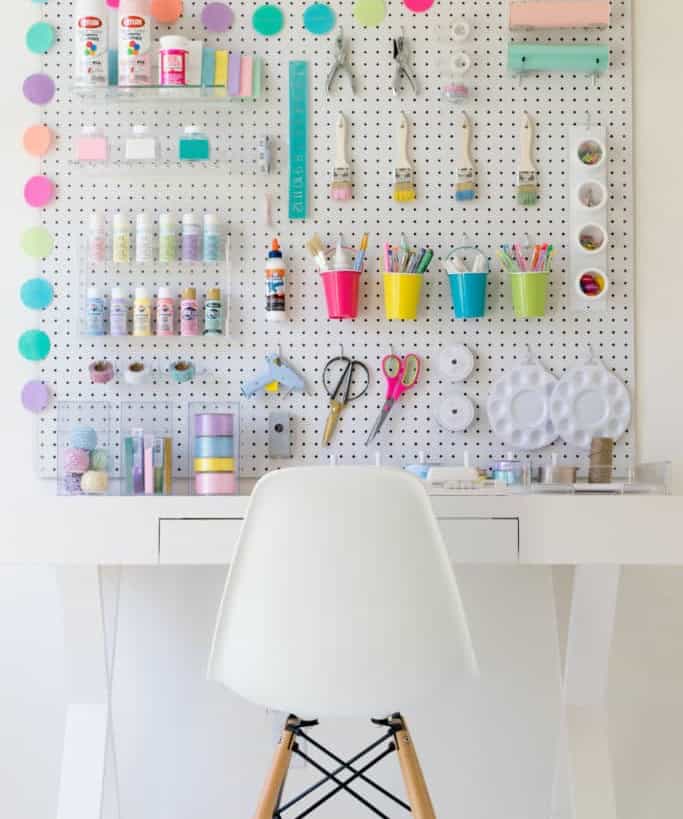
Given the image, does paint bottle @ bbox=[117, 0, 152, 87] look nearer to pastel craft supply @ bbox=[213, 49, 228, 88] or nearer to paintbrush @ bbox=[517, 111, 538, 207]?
pastel craft supply @ bbox=[213, 49, 228, 88]

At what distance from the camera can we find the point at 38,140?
2.49 m

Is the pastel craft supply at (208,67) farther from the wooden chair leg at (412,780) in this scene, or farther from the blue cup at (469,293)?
the wooden chair leg at (412,780)

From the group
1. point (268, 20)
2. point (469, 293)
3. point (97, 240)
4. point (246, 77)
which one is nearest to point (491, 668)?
point (469, 293)

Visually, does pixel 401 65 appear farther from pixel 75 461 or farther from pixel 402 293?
pixel 75 461

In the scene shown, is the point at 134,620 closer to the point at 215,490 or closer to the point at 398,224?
the point at 215,490

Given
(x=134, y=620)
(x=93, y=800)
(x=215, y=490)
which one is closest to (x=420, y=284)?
(x=215, y=490)

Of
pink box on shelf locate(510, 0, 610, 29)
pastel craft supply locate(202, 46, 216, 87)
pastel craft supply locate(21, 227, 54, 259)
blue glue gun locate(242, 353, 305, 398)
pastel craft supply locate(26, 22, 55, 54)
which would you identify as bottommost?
blue glue gun locate(242, 353, 305, 398)

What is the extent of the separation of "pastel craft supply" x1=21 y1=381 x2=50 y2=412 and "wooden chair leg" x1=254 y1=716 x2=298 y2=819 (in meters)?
0.95

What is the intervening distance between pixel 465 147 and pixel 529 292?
1.11 feet

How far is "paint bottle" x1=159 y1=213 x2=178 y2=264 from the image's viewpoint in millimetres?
2453

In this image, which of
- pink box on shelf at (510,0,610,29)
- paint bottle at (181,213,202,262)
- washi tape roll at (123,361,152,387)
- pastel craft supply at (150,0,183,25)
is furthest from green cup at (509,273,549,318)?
pastel craft supply at (150,0,183,25)

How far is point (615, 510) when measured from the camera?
1921mm

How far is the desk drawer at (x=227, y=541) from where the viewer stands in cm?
196

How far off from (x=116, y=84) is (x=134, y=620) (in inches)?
43.4
